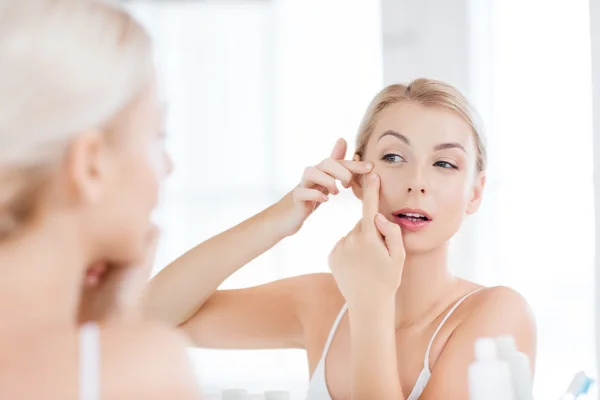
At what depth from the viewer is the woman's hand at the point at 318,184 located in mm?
1114

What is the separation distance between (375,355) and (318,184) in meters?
0.29

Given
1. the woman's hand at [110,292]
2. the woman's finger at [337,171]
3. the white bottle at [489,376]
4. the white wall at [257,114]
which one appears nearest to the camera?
the woman's hand at [110,292]

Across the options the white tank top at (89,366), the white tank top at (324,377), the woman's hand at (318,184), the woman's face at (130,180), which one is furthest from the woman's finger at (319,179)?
the white tank top at (89,366)

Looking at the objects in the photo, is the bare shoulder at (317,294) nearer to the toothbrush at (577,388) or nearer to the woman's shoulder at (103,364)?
the toothbrush at (577,388)

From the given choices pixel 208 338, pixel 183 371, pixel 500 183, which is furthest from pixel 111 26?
pixel 500 183

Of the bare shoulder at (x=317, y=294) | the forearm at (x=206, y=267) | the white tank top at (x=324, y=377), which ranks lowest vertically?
the white tank top at (x=324, y=377)

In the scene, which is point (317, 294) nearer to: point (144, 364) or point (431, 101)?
point (431, 101)

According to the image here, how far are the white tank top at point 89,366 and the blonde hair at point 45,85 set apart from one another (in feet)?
0.37

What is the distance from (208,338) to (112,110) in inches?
27.8

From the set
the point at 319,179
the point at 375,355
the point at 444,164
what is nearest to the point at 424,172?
the point at 444,164

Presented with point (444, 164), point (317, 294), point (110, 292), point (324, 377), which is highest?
point (444, 164)

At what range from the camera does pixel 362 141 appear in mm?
1202

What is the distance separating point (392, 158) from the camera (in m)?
1.12

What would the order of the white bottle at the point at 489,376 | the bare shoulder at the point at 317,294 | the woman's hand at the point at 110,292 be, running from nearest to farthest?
the woman's hand at the point at 110,292 < the white bottle at the point at 489,376 < the bare shoulder at the point at 317,294
